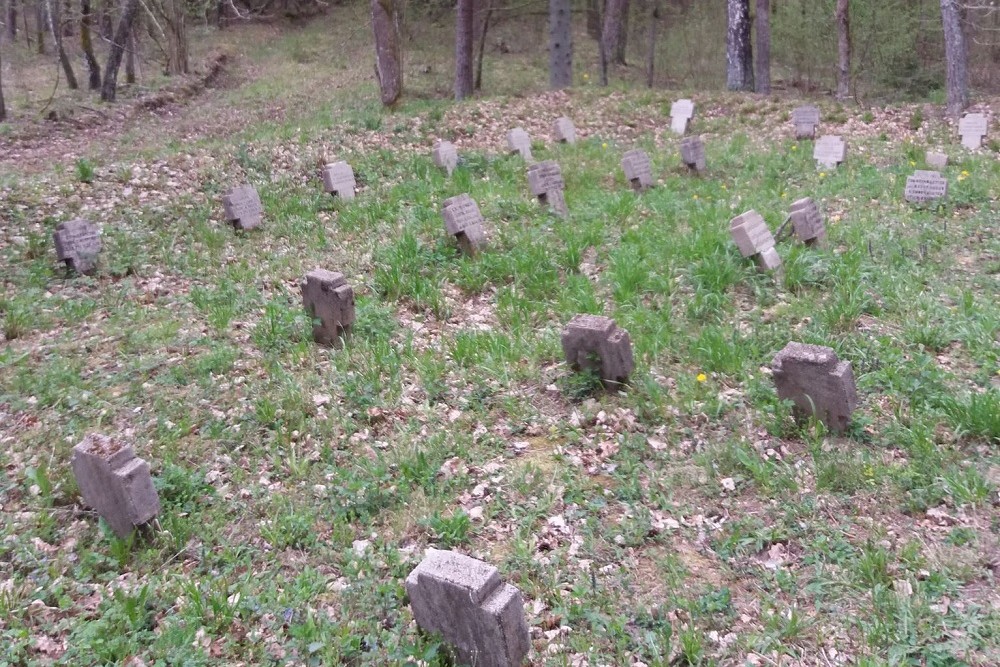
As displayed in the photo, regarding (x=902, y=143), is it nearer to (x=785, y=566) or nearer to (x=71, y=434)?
(x=785, y=566)

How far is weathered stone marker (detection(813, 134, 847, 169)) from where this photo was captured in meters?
11.5

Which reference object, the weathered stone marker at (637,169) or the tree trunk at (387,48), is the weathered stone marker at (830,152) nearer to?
the weathered stone marker at (637,169)

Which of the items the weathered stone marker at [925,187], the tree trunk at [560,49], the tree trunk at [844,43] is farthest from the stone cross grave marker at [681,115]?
the weathered stone marker at [925,187]

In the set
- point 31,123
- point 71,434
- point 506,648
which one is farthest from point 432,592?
point 31,123

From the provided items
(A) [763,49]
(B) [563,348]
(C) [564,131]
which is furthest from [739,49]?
(B) [563,348]

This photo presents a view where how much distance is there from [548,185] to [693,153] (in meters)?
2.78

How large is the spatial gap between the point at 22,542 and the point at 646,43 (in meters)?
28.7

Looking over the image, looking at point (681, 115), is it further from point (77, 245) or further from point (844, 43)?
point (77, 245)

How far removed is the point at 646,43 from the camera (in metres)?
29.0

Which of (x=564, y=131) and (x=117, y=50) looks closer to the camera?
(x=564, y=131)

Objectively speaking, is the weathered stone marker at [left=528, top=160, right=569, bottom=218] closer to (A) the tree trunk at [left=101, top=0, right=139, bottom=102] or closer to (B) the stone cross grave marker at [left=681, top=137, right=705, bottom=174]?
(B) the stone cross grave marker at [left=681, top=137, right=705, bottom=174]

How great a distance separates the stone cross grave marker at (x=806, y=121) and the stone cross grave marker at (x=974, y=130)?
2.31m

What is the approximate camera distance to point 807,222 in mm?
7879

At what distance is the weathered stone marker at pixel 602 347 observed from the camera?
18.9ft
